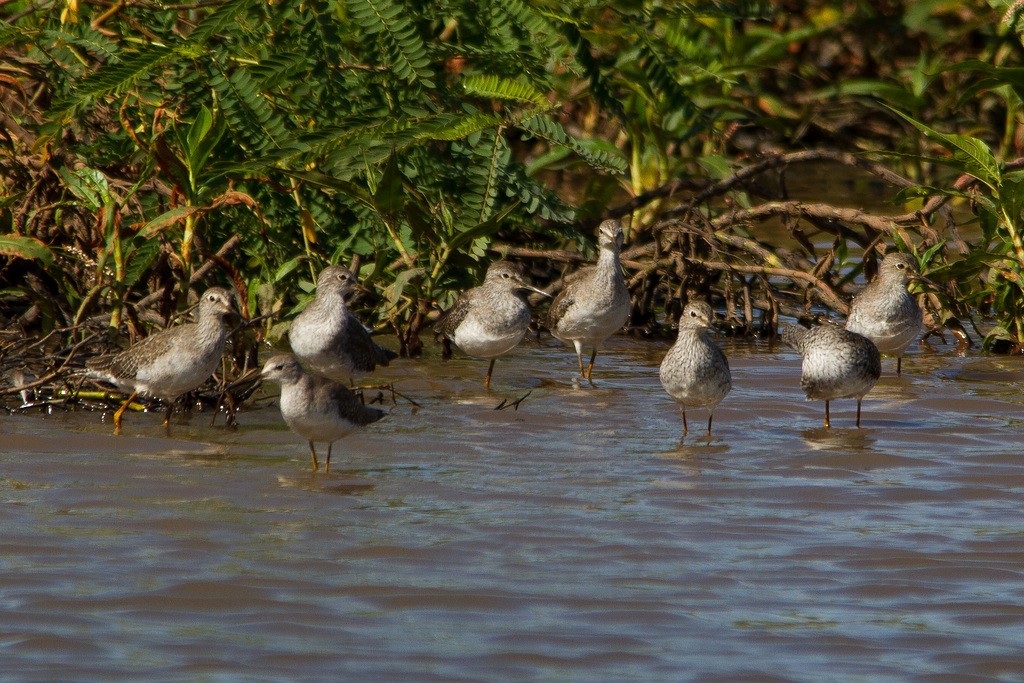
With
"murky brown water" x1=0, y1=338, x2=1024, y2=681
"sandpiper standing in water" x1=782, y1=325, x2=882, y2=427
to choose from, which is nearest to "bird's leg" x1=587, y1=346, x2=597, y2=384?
"murky brown water" x1=0, y1=338, x2=1024, y2=681

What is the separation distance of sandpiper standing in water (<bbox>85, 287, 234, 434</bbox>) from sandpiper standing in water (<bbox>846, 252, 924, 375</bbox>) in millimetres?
4697

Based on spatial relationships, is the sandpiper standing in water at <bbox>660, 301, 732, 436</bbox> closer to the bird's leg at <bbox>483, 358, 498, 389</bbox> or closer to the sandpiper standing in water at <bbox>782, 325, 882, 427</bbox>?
the sandpiper standing in water at <bbox>782, 325, 882, 427</bbox>

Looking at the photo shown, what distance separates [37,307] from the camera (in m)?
9.87

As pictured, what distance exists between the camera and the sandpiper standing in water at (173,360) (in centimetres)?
831

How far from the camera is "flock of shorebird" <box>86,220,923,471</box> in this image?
7.90 metres

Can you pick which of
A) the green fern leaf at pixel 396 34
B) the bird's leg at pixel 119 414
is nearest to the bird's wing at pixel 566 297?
the green fern leaf at pixel 396 34

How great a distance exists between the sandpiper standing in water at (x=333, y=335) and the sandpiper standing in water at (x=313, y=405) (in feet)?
4.92

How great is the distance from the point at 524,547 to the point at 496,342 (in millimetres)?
3805

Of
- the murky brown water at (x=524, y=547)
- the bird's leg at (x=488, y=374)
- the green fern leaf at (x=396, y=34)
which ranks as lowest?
the murky brown water at (x=524, y=547)

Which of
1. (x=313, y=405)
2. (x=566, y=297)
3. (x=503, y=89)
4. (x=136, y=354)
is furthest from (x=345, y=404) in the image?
(x=566, y=297)

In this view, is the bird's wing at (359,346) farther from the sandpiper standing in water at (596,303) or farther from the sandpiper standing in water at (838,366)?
the sandpiper standing in water at (838,366)

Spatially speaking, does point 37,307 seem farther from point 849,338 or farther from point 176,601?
point 849,338

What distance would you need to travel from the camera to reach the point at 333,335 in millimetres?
9438

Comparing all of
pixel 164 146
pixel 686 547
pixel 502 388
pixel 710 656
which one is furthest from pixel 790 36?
pixel 710 656
